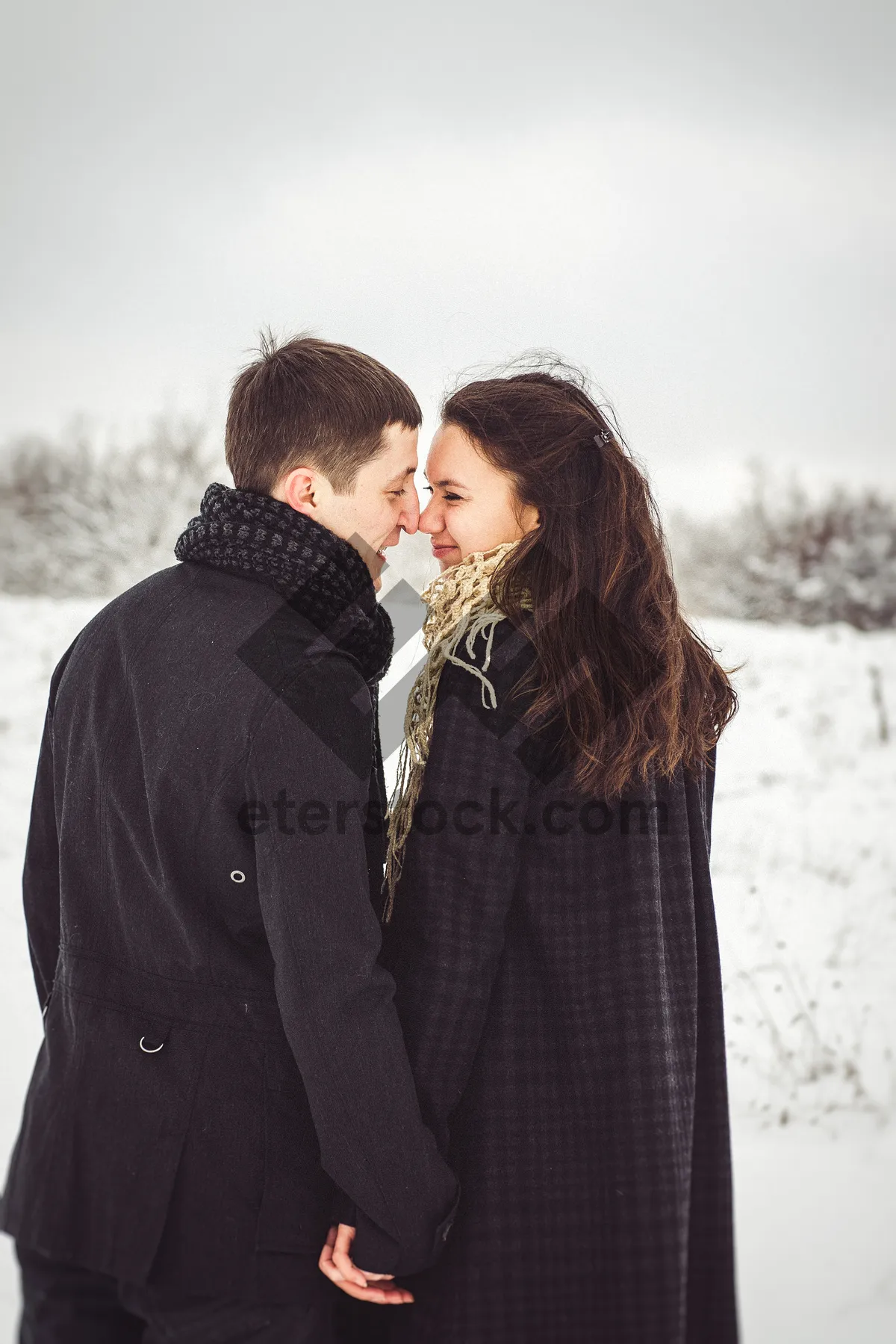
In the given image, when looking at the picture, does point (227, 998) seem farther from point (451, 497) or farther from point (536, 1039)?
point (451, 497)

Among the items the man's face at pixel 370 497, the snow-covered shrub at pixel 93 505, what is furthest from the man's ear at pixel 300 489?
the snow-covered shrub at pixel 93 505

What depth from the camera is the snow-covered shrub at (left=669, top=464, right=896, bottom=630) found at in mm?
3764

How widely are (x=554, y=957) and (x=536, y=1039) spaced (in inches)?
4.2

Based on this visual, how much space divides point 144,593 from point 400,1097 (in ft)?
2.18

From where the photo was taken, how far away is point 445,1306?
1340mm

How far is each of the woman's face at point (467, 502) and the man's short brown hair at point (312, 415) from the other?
18 cm

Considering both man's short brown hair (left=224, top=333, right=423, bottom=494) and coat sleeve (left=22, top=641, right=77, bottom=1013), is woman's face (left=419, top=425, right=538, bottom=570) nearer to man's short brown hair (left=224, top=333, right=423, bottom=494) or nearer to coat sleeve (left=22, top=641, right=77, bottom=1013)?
man's short brown hair (left=224, top=333, right=423, bottom=494)

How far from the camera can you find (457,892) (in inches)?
52.5

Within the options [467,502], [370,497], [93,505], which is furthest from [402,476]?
[93,505]

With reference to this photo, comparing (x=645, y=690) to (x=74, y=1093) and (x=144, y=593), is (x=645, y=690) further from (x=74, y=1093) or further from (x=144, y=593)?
(x=74, y=1093)

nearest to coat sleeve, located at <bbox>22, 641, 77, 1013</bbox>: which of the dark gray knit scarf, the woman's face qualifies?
the dark gray knit scarf

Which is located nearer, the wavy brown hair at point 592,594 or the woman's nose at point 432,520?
the wavy brown hair at point 592,594

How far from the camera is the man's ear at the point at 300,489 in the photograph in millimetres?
1402

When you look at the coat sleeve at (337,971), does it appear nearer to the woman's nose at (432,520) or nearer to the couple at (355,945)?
the couple at (355,945)
